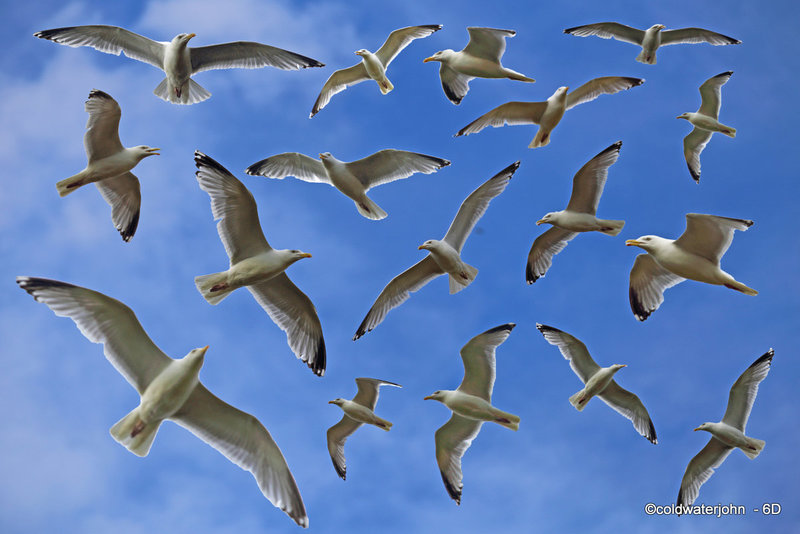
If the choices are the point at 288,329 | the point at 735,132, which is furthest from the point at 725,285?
the point at 288,329

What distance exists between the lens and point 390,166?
1141 centimetres

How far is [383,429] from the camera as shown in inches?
426

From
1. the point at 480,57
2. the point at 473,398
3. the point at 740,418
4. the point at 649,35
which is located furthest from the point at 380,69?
the point at 740,418

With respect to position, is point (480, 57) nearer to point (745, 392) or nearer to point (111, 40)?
point (111, 40)

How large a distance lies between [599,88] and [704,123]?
104 inches

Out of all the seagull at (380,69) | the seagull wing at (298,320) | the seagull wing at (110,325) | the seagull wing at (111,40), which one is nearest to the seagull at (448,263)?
the seagull wing at (298,320)

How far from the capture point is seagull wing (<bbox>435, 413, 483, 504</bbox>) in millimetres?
10703

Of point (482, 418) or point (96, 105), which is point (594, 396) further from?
point (96, 105)

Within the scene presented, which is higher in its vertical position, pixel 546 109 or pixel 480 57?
pixel 480 57

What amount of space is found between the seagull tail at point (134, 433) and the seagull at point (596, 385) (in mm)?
5723

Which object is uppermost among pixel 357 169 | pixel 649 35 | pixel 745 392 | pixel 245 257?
pixel 649 35

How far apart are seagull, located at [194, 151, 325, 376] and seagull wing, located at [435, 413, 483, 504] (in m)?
2.34

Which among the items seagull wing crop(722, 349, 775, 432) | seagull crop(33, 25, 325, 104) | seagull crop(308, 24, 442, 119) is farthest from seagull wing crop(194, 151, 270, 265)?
seagull wing crop(722, 349, 775, 432)

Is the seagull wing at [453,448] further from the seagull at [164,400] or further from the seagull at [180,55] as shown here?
the seagull at [180,55]
